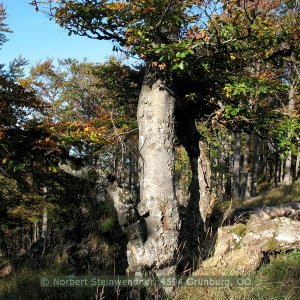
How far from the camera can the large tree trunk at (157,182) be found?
6.19m

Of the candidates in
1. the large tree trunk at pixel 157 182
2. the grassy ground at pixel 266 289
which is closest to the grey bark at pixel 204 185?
the large tree trunk at pixel 157 182

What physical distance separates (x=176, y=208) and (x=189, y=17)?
3.38 metres

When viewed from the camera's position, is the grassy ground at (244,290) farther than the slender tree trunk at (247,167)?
No

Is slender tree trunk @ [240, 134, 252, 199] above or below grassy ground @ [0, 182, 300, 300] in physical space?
above

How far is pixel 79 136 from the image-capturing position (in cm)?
775

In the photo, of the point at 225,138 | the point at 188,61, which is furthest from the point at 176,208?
the point at 225,138

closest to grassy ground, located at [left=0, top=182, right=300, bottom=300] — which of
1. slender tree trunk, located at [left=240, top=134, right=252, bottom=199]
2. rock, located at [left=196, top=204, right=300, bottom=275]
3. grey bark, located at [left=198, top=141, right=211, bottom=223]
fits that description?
rock, located at [left=196, top=204, right=300, bottom=275]

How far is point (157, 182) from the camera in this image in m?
6.41

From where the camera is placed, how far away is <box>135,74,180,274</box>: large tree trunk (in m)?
6.19

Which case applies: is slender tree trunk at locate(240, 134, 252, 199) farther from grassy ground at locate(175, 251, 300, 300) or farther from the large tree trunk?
grassy ground at locate(175, 251, 300, 300)

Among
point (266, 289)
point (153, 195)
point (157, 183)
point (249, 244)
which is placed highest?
point (157, 183)

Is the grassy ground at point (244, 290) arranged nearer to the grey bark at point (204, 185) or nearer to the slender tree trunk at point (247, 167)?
the grey bark at point (204, 185)

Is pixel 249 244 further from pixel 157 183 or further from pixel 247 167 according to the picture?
pixel 247 167

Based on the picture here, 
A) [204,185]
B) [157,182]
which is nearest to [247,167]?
[204,185]
